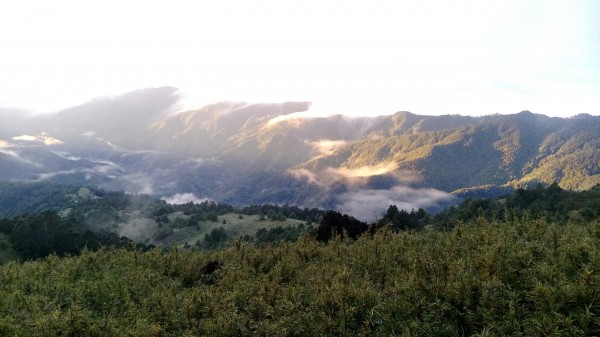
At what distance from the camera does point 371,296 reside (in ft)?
36.6

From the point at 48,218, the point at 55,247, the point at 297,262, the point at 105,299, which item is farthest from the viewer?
the point at 48,218

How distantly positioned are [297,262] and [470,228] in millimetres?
7535

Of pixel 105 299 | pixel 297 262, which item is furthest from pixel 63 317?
pixel 297 262

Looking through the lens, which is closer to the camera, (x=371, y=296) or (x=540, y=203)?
(x=371, y=296)

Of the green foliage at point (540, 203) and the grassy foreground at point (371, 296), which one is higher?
the grassy foreground at point (371, 296)

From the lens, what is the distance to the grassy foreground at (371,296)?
30.4 feet

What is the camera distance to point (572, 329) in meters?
8.02

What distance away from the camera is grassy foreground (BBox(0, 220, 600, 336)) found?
9.26 metres

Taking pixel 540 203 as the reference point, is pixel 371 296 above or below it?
above

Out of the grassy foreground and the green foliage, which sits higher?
the grassy foreground

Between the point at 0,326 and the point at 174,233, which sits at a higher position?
the point at 0,326

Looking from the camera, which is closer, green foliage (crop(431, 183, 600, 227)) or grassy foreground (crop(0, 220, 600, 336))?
grassy foreground (crop(0, 220, 600, 336))

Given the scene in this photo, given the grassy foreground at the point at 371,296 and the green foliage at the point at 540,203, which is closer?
the grassy foreground at the point at 371,296

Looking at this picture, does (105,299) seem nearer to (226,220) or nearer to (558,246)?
(558,246)
